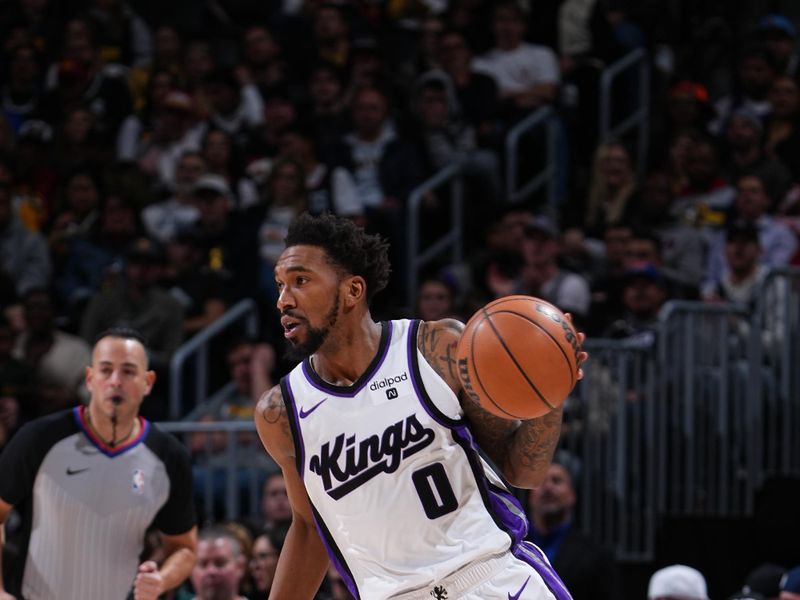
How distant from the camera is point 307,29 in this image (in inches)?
583

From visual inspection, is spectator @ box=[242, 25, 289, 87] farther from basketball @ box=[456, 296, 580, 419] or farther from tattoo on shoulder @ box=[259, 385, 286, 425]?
basketball @ box=[456, 296, 580, 419]

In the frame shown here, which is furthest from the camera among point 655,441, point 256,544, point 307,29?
point 307,29

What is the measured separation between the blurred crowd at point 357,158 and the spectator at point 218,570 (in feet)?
7.84

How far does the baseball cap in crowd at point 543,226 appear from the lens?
11.5 meters

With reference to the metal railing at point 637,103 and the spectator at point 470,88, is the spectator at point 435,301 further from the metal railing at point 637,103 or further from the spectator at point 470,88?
the metal railing at point 637,103

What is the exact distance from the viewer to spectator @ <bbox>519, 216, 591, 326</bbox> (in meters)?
11.2

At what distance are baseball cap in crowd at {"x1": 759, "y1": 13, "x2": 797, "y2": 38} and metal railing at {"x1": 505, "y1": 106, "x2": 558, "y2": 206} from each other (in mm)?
2241

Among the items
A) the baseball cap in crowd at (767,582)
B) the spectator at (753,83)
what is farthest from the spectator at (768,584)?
the spectator at (753,83)

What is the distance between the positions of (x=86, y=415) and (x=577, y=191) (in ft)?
25.2

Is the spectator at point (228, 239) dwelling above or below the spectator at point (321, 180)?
below

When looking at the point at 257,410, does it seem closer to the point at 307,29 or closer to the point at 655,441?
the point at 655,441

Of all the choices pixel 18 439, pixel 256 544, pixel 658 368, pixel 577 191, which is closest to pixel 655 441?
pixel 658 368

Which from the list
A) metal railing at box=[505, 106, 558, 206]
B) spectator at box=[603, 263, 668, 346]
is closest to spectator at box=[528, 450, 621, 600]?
spectator at box=[603, 263, 668, 346]

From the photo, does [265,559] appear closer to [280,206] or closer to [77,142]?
[280,206]
